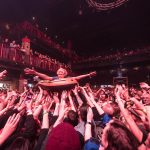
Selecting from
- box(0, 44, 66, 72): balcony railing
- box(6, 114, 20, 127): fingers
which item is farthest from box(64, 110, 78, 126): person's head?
box(0, 44, 66, 72): balcony railing

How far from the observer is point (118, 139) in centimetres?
160

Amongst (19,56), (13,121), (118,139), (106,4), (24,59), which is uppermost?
(106,4)

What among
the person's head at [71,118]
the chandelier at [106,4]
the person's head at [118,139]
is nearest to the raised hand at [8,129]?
the person's head at [118,139]

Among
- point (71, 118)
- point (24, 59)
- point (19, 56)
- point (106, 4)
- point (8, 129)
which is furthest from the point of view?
point (24, 59)

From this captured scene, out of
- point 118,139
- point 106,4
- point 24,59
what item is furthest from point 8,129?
point 24,59

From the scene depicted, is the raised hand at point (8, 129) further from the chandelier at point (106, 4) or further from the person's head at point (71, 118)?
the chandelier at point (106, 4)

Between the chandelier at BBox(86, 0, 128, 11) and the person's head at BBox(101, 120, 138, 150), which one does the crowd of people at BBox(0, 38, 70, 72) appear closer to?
the chandelier at BBox(86, 0, 128, 11)

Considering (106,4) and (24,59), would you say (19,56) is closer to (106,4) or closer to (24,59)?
(24,59)

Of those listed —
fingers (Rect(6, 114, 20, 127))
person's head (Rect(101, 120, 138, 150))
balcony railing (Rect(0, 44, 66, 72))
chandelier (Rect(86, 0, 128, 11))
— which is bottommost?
person's head (Rect(101, 120, 138, 150))

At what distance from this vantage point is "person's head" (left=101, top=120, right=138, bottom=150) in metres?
1.56

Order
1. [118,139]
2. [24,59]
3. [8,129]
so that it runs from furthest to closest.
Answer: [24,59] → [8,129] → [118,139]

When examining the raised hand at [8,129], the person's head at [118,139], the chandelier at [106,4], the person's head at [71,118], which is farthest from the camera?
the chandelier at [106,4]

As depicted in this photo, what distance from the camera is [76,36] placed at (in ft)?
81.8

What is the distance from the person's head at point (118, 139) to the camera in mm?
1562
